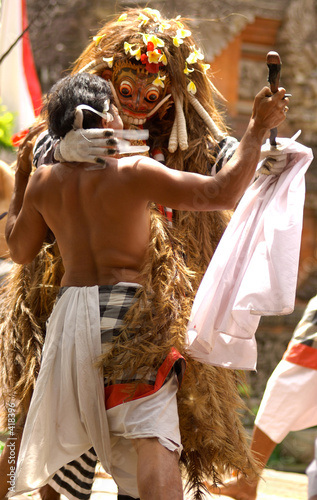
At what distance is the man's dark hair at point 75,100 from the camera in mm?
2443

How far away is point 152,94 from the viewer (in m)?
2.93

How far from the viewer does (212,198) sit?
2.33 meters

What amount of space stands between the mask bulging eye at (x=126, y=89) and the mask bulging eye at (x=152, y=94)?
70 millimetres

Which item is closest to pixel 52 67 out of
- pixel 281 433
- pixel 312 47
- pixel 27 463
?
pixel 312 47

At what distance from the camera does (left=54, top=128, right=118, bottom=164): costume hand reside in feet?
7.82

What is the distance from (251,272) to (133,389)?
0.54m

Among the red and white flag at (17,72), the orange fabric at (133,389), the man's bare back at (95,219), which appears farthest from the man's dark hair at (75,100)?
the red and white flag at (17,72)

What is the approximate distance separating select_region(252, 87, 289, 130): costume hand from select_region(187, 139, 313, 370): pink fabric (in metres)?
0.32

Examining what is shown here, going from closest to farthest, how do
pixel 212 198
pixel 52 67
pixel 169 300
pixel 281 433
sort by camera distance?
pixel 212 198 < pixel 169 300 < pixel 281 433 < pixel 52 67

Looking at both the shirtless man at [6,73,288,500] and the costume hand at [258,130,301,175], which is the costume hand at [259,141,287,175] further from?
the shirtless man at [6,73,288,500]

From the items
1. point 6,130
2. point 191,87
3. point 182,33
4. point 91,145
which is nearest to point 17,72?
point 6,130

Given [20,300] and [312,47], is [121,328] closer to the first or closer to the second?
[20,300]

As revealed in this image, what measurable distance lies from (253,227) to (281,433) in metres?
1.07

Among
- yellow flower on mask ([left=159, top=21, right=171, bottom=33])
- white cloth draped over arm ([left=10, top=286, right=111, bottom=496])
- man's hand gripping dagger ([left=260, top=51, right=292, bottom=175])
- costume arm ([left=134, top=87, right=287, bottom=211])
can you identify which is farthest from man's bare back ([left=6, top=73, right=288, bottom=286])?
yellow flower on mask ([left=159, top=21, right=171, bottom=33])
